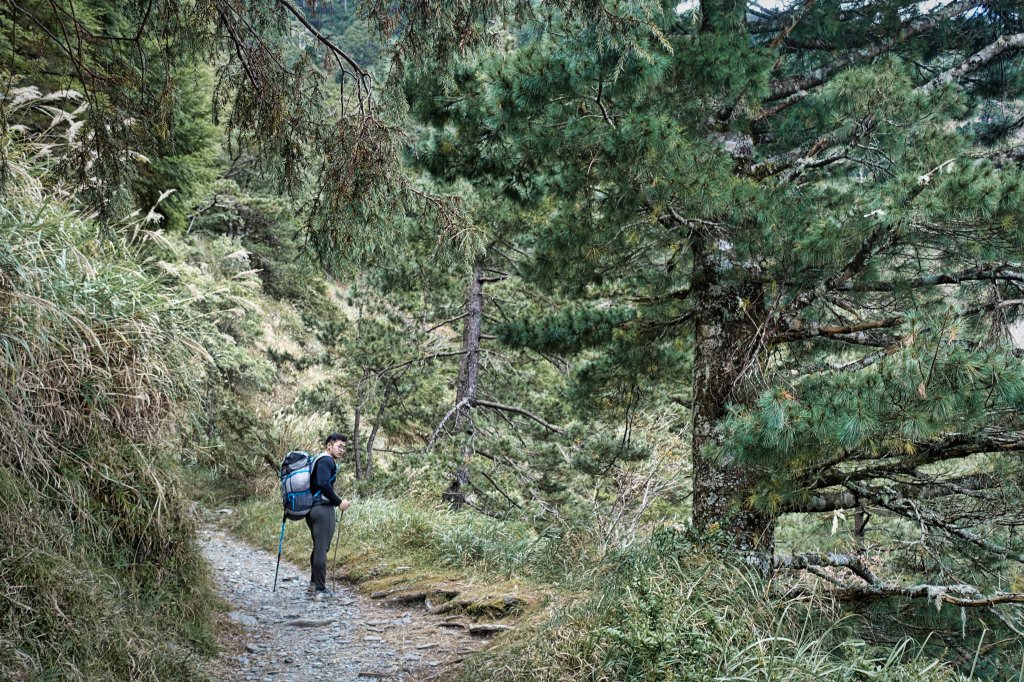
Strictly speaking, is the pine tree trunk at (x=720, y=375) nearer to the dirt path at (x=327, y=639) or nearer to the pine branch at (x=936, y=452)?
the pine branch at (x=936, y=452)

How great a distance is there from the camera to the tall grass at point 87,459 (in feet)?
10.2

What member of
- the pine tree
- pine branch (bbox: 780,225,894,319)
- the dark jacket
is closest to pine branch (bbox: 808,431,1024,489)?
the pine tree

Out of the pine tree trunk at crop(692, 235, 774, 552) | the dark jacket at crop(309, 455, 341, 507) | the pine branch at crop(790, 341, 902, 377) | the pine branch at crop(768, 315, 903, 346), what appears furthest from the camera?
the dark jacket at crop(309, 455, 341, 507)

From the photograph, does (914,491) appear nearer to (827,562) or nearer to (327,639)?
(827,562)

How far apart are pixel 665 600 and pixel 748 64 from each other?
329 cm

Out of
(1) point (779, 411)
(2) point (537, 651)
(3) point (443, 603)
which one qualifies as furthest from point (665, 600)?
(3) point (443, 603)

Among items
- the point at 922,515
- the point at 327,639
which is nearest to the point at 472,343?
the point at 327,639

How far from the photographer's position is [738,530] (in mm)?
4641

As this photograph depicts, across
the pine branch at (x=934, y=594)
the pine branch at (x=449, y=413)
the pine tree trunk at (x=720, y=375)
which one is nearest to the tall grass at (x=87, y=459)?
the pine tree trunk at (x=720, y=375)

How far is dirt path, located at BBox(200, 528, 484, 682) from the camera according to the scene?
4559 mm

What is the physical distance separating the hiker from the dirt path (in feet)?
0.78

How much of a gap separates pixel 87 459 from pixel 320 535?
2.80 metres

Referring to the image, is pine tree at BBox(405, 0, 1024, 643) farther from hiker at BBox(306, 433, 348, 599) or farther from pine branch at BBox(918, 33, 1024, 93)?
hiker at BBox(306, 433, 348, 599)

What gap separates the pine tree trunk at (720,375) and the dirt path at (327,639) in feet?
6.51
